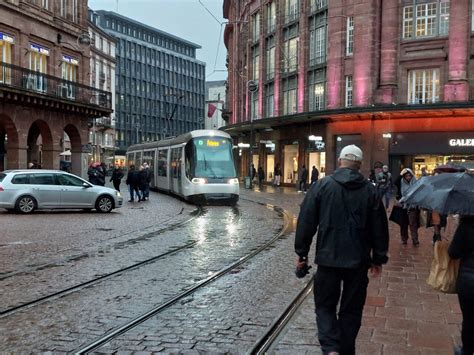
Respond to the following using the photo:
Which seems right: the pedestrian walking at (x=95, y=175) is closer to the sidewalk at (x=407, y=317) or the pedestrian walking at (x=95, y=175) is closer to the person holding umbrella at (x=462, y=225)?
the sidewalk at (x=407, y=317)

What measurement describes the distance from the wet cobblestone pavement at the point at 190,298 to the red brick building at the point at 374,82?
2095cm

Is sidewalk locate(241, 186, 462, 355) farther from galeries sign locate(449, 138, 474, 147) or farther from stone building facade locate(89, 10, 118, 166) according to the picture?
stone building facade locate(89, 10, 118, 166)

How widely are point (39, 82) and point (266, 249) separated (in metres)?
23.3

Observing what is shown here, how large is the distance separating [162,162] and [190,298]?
921 inches

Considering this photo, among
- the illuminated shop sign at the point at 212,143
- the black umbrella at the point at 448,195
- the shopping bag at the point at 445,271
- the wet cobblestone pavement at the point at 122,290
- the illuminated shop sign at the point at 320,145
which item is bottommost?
the wet cobblestone pavement at the point at 122,290

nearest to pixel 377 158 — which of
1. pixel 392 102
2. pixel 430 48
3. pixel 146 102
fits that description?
pixel 392 102

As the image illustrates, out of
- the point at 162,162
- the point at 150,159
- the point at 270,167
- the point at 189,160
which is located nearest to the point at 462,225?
the point at 189,160

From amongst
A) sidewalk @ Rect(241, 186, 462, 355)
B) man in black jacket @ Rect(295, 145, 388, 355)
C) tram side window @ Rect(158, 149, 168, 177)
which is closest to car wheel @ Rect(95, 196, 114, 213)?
tram side window @ Rect(158, 149, 168, 177)

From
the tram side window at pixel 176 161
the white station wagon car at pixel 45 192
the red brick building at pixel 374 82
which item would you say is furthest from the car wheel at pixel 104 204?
the red brick building at pixel 374 82

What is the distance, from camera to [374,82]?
35.2m

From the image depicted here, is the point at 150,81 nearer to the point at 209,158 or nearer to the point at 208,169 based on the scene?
the point at 209,158

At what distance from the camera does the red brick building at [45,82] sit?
2888 centimetres

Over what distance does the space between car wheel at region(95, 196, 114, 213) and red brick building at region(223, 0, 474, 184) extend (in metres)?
18.4

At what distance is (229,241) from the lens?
41.7 ft
